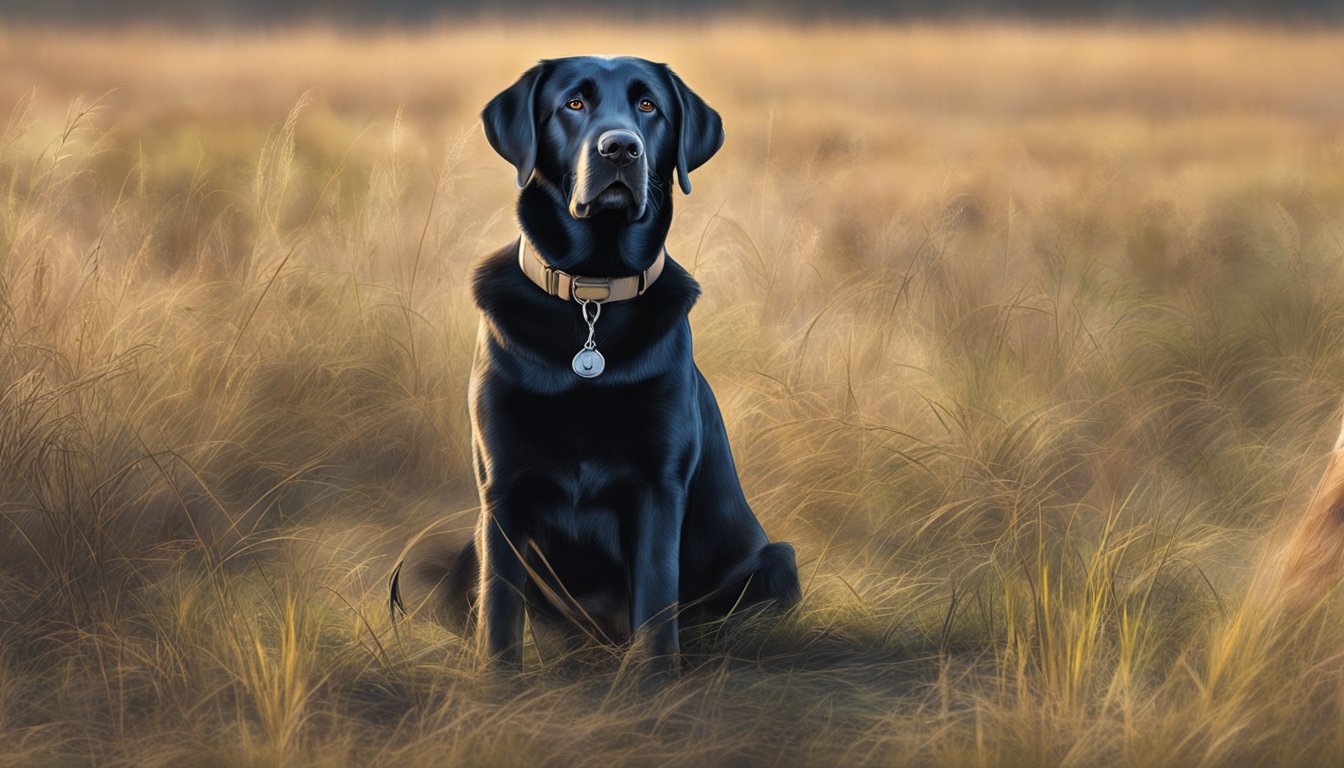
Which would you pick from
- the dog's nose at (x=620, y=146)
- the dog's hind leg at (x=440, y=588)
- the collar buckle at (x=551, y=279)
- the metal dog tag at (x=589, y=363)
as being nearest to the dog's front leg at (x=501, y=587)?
the dog's hind leg at (x=440, y=588)

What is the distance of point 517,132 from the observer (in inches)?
121

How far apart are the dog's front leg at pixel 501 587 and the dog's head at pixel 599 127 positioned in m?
0.71

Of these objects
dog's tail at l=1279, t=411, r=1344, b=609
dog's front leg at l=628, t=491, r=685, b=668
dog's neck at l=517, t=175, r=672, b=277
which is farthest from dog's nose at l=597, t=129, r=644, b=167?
dog's tail at l=1279, t=411, r=1344, b=609

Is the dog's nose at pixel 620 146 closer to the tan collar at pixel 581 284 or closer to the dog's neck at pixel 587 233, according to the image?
the dog's neck at pixel 587 233

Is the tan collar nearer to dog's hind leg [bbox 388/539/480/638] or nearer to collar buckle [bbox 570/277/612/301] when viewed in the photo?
collar buckle [bbox 570/277/612/301]

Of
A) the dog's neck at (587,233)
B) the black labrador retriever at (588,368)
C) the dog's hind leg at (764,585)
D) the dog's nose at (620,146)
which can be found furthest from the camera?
the dog's hind leg at (764,585)

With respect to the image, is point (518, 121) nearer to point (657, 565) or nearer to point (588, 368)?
point (588, 368)

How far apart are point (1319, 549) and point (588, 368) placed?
1.78m

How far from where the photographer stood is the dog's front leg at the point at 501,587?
3027mm

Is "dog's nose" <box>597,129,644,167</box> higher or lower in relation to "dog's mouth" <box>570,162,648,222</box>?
higher

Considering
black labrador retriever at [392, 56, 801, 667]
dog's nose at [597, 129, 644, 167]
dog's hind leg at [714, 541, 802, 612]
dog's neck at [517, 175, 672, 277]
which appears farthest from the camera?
dog's hind leg at [714, 541, 802, 612]

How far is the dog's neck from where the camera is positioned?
10.1 ft

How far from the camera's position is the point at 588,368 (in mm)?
2994

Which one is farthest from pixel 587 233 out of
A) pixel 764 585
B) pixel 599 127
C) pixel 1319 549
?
pixel 1319 549
